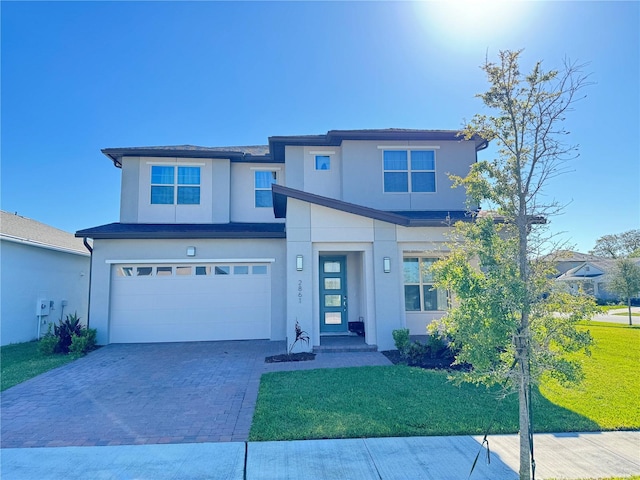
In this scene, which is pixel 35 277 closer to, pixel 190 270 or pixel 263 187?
pixel 190 270

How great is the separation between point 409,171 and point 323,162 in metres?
3.16

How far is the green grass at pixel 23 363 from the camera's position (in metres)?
7.97

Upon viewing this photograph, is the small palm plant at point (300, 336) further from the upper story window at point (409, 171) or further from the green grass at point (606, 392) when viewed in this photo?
the upper story window at point (409, 171)

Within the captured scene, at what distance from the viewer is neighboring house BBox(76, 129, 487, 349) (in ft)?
33.5

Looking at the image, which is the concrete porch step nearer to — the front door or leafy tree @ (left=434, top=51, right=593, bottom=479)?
the front door

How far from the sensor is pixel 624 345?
459 inches

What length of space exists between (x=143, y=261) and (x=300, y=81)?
8.23m

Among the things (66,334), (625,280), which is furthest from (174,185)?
(625,280)

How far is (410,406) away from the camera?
19.0 ft

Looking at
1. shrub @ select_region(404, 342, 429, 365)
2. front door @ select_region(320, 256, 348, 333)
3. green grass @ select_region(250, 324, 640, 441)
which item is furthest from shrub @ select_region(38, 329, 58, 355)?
shrub @ select_region(404, 342, 429, 365)

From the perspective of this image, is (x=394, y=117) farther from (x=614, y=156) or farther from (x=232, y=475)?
(x=232, y=475)

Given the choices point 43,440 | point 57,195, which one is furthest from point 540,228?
point 57,195

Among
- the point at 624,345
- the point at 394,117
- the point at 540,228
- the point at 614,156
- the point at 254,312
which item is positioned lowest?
the point at 624,345

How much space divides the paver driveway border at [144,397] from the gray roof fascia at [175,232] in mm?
3654
